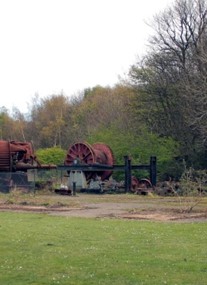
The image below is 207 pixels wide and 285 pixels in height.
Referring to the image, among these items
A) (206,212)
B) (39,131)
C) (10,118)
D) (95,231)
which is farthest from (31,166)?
(10,118)

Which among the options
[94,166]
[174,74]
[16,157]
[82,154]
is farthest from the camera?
[174,74]

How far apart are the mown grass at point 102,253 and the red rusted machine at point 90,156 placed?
2906 cm

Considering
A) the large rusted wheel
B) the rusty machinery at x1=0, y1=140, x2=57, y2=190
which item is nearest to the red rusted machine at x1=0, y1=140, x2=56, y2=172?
the rusty machinery at x1=0, y1=140, x2=57, y2=190

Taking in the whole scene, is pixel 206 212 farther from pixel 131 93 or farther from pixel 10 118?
pixel 10 118

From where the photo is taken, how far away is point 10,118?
120875mm

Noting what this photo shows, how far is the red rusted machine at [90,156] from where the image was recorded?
185 feet

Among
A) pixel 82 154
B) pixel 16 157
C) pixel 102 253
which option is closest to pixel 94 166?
pixel 82 154

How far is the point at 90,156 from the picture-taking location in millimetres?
56844

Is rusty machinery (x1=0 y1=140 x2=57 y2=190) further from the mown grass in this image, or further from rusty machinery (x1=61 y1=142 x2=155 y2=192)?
the mown grass

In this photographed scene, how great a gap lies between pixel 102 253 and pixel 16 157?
3883cm

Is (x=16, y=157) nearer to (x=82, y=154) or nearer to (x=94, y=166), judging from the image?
(x=82, y=154)

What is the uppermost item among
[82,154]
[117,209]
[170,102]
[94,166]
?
[170,102]

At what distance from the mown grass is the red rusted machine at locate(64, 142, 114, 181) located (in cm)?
2906

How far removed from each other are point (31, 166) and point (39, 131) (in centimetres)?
5058
